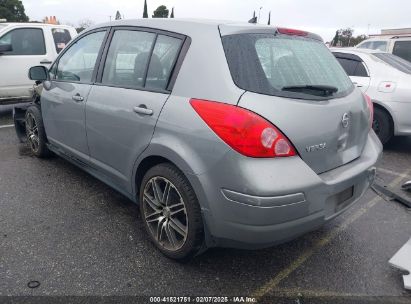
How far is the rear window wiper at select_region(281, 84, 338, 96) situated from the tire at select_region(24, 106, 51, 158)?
10.8ft

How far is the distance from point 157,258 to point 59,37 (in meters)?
6.75

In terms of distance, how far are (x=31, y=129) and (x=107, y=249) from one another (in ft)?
8.68

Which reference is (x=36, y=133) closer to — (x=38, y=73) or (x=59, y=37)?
(x=38, y=73)

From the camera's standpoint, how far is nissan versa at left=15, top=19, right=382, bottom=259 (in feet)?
→ 7.00

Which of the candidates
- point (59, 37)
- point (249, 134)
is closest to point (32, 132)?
point (249, 134)

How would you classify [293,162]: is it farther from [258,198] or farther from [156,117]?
[156,117]

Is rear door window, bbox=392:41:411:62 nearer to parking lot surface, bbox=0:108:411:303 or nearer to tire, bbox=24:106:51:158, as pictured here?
parking lot surface, bbox=0:108:411:303

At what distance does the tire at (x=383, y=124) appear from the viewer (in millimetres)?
5707

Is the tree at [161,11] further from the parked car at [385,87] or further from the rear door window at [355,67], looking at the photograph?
the parked car at [385,87]

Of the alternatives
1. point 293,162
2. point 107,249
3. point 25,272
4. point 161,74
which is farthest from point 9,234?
point 293,162

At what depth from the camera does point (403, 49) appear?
929 cm

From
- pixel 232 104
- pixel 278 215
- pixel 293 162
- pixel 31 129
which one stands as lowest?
pixel 31 129

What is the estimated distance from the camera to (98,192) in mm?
3836

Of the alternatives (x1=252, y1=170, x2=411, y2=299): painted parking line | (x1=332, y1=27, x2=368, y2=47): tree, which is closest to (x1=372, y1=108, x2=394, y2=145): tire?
(x1=252, y1=170, x2=411, y2=299): painted parking line
